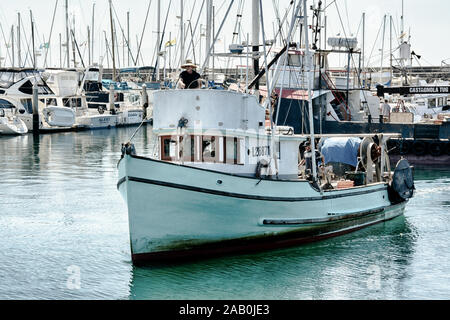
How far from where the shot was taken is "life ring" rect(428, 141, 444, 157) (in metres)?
38.0

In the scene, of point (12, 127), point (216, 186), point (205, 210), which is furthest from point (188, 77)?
point (12, 127)

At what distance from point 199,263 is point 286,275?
2.12 metres

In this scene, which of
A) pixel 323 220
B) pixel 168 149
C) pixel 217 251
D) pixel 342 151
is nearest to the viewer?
pixel 217 251

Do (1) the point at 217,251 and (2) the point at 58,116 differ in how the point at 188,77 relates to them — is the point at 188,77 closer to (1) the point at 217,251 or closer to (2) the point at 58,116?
(1) the point at 217,251

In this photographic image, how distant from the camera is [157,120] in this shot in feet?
54.8

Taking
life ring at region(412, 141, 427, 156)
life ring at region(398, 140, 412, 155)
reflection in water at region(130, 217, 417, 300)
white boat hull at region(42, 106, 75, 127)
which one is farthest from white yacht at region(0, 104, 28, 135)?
reflection in water at region(130, 217, 417, 300)

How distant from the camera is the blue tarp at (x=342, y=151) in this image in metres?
22.2

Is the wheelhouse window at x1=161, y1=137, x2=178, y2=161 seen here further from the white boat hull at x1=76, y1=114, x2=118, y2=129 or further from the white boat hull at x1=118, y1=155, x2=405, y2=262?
the white boat hull at x1=76, y1=114, x2=118, y2=129

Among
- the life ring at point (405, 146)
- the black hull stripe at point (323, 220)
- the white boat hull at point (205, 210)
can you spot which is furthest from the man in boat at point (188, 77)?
the life ring at point (405, 146)

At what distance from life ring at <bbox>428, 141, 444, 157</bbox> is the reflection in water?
67.5 feet

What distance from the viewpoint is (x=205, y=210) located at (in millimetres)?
15547
